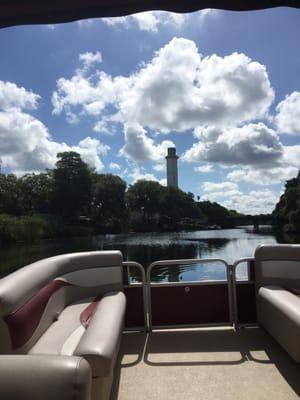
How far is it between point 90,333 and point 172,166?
8910 cm

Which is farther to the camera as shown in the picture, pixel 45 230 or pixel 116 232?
pixel 116 232

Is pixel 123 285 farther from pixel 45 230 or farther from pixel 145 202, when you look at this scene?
pixel 145 202

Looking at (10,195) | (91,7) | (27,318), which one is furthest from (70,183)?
(91,7)

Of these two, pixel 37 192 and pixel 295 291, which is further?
pixel 37 192

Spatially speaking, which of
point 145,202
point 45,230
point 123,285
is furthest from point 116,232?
point 123,285

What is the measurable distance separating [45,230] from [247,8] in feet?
122

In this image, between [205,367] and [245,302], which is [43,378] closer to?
[205,367]

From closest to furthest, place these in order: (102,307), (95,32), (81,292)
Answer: (95,32) → (102,307) → (81,292)

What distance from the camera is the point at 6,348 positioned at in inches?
79.8

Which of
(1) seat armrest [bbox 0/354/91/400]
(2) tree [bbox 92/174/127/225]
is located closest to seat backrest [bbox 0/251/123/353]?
(1) seat armrest [bbox 0/354/91/400]

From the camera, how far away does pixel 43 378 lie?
1.15 meters

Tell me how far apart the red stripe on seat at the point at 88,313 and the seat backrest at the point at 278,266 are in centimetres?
161

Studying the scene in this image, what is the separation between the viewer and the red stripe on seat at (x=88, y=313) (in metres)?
2.73

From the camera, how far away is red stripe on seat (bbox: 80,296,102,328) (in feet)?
8.95
